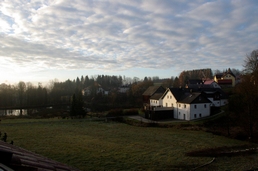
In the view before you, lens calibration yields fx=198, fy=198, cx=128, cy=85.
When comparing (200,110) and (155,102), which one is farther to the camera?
(155,102)

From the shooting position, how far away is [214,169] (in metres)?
10.4

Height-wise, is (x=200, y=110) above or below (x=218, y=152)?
above

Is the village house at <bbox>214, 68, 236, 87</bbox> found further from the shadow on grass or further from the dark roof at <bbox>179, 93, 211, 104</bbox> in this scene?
the shadow on grass

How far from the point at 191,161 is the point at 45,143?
Result: 11.5 m

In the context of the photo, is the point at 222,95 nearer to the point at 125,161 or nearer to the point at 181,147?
the point at 181,147

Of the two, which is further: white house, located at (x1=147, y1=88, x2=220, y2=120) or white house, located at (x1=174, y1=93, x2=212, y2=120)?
white house, located at (x1=147, y1=88, x2=220, y2=120)

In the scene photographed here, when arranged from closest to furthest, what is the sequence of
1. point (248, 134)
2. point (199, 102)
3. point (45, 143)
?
point (45, 143), point (248, 134), point (199, 102)

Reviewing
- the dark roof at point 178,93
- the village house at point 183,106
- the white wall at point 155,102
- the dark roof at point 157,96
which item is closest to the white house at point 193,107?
the village house at point 183,106

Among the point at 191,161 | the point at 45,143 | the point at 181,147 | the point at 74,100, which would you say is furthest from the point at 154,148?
the point at 74,100

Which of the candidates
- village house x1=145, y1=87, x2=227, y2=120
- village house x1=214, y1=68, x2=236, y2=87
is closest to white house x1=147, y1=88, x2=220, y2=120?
village house x1=145, y1=87, x2=227, y2=120

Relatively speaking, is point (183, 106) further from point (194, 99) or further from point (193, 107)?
point (194, 99)

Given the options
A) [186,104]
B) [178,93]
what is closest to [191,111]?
[186,104]

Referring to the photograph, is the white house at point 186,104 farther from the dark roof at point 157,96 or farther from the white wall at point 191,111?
the dark roof at point 157,96

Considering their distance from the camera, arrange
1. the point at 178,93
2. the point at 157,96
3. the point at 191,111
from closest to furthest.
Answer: the point at 191,111, the point at 178,93, the point at 157,96
